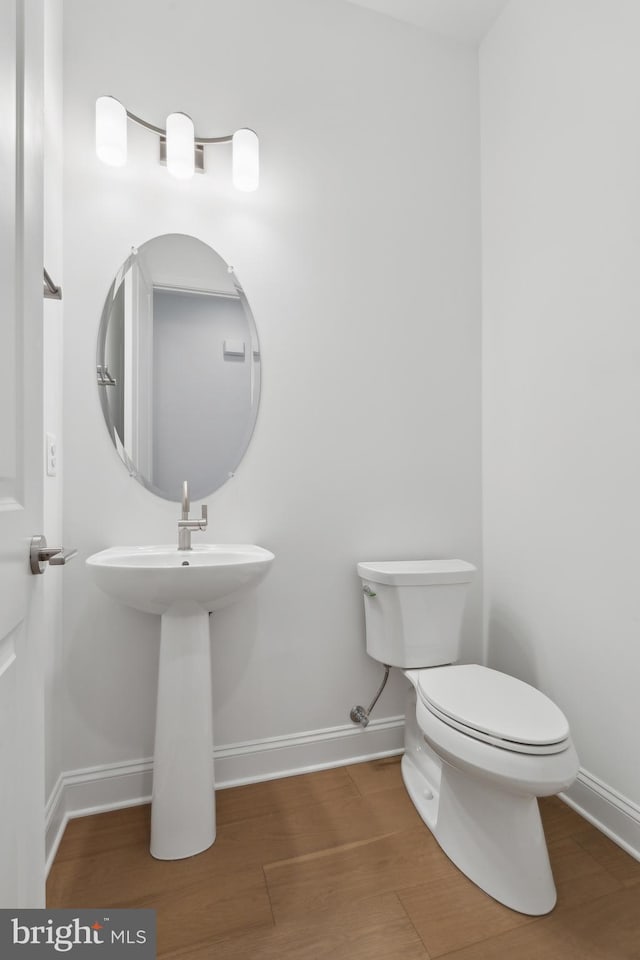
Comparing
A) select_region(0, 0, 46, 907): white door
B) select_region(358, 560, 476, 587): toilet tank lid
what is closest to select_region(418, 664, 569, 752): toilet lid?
select_region(358, 560, 476, 587): toilet tank lid

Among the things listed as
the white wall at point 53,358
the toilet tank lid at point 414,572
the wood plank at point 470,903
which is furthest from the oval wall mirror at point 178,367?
the wood plank at point 470,903

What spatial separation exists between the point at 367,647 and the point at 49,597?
1035mm

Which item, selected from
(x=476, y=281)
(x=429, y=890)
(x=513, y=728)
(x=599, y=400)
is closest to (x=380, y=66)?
(x=476, y=281)

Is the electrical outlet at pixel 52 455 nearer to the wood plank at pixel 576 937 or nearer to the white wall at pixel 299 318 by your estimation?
the white wall at pixel 299 318

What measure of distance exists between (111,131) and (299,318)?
2.53 feet

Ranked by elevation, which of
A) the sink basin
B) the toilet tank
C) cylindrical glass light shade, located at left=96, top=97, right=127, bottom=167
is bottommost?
the toilet tank

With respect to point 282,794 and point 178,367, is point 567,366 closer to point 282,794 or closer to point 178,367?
point 178,367

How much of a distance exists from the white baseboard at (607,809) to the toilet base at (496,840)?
327 mm

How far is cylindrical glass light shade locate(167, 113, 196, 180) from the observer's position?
4.97 feet

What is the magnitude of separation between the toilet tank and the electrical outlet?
102 centimetres

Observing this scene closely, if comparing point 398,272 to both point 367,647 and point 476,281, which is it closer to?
point 476,281

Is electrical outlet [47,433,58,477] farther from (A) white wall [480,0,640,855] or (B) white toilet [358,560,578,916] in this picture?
(A) white wall [480,0,640,855]

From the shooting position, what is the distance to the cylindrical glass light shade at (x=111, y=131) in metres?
1.44

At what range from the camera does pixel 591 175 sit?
4.86 ft
